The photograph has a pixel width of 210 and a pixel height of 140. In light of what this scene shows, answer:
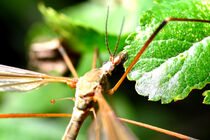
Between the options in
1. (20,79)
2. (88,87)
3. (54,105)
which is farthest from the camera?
(54,105)

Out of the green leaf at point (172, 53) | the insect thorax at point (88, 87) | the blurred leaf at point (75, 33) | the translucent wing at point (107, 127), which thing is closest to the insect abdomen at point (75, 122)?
the insect thorax at point (88, 87)

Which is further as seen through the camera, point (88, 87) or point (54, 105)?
point (54, 105)

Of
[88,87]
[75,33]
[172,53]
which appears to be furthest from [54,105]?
[172,53]

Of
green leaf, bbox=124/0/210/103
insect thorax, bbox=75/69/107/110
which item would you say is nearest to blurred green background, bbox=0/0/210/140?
insect thorax, bbox=75/69/107/110

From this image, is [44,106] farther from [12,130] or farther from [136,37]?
[136,37]

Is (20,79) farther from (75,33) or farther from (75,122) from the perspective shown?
(75,33)

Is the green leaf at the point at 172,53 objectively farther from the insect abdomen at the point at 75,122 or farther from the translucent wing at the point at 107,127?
the insect abdomen at the point at 75,122
